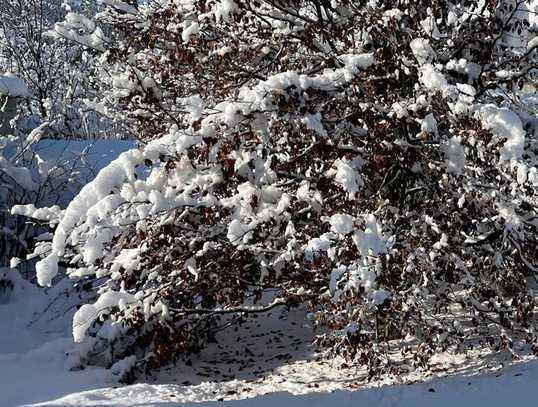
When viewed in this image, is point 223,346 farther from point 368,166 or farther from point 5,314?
point 368,166

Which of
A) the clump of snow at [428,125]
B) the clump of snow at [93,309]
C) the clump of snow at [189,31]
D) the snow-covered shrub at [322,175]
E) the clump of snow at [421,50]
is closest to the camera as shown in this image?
the clump of snow at [428,125]

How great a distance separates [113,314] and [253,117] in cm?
215

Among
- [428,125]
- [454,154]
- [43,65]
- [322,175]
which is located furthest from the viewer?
[43,65]

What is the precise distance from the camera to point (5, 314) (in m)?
7.24

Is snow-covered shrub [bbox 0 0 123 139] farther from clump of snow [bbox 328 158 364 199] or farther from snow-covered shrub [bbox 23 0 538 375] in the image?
clump of snow [bbox 328 158 364 199]

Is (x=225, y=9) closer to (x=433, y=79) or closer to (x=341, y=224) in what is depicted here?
(x=433, y=79)

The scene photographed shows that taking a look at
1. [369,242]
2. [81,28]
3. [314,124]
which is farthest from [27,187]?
[369,242]

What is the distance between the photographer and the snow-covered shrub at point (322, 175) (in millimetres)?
3889

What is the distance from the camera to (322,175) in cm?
433

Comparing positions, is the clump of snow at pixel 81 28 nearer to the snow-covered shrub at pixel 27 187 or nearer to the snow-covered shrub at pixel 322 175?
the snow-covered shrub at pixel 322 175

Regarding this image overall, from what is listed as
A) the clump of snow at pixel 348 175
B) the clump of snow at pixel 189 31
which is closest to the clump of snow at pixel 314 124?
the clump of snow at pixel 348 175

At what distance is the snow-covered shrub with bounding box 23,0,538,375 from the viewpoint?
3.89 m

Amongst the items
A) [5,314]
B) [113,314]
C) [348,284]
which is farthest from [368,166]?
[5,314]

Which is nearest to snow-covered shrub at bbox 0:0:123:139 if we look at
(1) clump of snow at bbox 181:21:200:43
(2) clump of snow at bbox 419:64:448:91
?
(1) clump of snow at bbox 181:21:200:43
